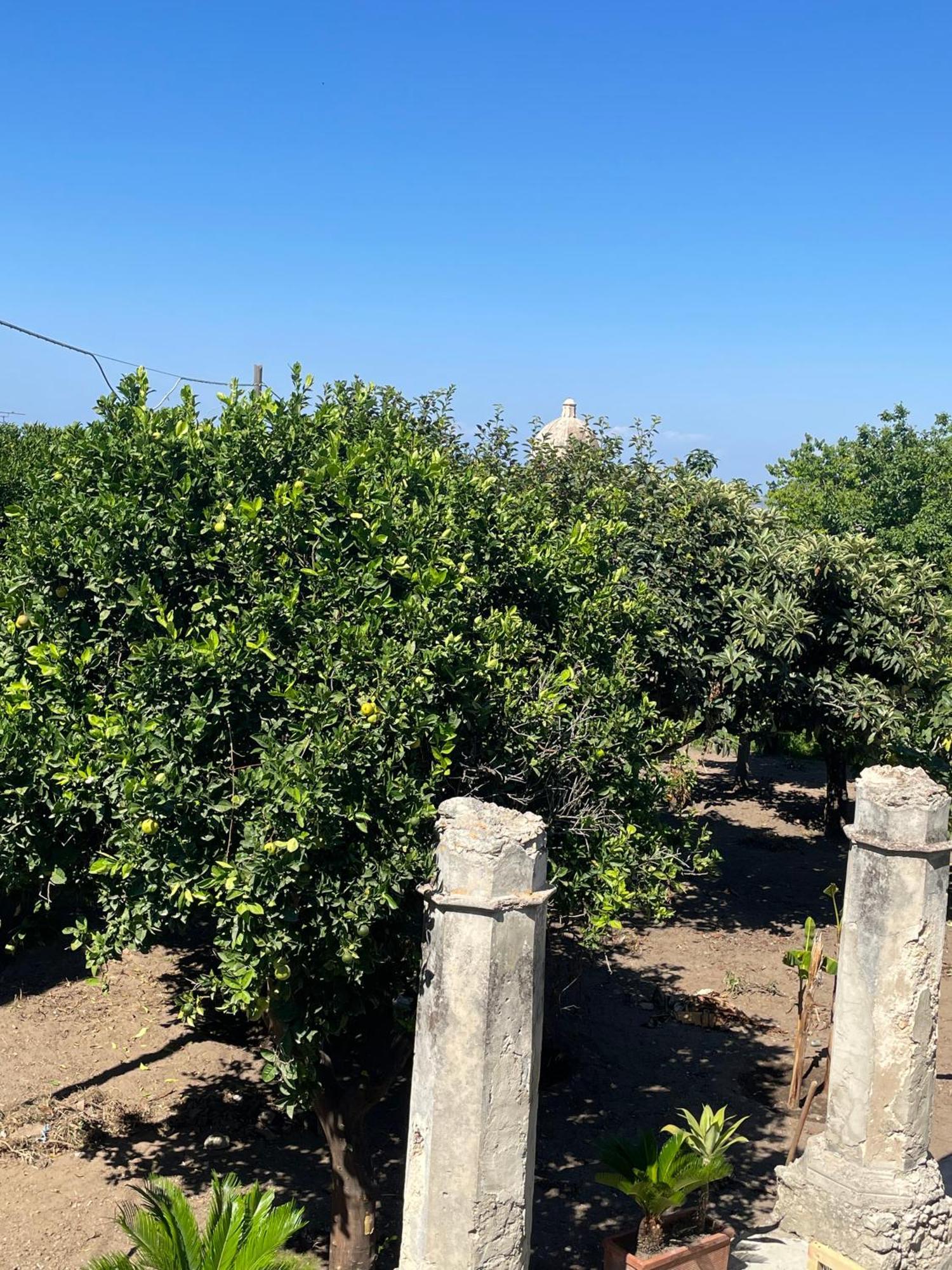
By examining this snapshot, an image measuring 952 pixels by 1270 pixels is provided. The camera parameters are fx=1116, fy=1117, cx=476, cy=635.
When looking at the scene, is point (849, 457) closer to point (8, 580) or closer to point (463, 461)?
point (463, 461)

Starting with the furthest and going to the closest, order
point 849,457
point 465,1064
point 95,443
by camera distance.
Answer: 1. point 849,457
2. point 95,443
3. point 465,1064

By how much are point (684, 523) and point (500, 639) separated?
7103mm

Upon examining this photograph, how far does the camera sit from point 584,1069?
37.8 ft

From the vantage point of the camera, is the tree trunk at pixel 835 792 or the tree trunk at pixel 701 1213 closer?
the tree trunk at pixel 701 1213

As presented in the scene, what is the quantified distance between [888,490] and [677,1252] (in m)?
25.6

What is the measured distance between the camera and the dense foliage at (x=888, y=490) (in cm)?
2730

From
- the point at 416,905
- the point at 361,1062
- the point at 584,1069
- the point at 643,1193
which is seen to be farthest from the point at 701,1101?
the point at 416,905

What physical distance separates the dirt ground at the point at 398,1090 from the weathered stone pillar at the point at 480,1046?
88.3 inches

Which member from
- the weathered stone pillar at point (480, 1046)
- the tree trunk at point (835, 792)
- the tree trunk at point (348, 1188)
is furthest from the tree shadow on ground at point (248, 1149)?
the tree trunk at point (835, 792)

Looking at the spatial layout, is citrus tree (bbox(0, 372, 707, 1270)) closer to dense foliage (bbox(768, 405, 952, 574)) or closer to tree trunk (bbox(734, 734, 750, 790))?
tree trunk (bbox(734, 734, 750, 790))

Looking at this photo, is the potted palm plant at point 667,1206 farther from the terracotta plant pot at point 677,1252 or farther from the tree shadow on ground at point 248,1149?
the tree shadow on ground at point 248,1149

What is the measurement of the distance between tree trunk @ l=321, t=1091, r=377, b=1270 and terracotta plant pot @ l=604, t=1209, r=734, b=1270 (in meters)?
1.94

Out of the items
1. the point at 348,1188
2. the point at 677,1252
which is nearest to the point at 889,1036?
the point at 677,1252

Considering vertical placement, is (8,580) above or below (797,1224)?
above
